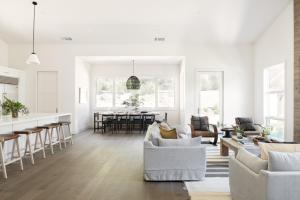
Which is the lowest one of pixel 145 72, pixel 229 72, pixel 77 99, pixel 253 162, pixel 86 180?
pixel 86 180

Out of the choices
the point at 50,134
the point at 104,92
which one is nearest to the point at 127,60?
the point at 104,92

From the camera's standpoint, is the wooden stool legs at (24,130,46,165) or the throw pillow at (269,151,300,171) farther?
the wooden stool legs at (24,130,46,165)

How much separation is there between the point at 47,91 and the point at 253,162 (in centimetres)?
882

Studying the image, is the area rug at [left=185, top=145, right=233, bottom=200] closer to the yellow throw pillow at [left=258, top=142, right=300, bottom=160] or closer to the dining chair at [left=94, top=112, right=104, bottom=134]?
the yellow throw pillow at [left=258, top=142, right=300, bottom=160]

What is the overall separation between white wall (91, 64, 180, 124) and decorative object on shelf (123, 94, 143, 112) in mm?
921

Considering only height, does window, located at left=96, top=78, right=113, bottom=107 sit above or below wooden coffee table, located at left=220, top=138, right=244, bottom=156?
above

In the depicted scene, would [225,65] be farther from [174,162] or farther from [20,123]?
[20,123]

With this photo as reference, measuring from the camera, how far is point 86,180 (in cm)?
450

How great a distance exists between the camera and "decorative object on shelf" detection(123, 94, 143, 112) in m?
12.2

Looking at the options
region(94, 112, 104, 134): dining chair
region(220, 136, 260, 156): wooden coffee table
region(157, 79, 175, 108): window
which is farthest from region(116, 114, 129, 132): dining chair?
region(220, 136, 260, 156): wooden coffee table

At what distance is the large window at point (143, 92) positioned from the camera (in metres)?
12.4

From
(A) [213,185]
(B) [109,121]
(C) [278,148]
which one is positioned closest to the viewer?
(C) [278,148]

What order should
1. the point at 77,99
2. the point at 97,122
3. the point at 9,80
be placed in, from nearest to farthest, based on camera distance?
the point at 9,80 < the point at 77,99 < the point at 97,122

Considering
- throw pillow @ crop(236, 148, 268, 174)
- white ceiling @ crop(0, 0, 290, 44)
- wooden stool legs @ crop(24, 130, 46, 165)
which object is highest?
white ceiling @ crop(0, 0, 290, 44)
